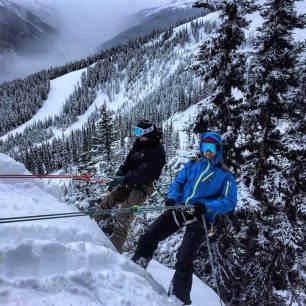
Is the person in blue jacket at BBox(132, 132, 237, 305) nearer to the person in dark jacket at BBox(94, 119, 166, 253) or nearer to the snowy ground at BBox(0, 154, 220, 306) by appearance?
the snowy ground at BBox(0, 154, 220, 306)

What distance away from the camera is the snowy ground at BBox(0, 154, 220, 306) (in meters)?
4.46

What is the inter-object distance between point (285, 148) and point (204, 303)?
708 cm

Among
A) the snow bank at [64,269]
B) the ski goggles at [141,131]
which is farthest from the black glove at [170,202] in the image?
the ski goggles at [141,131]

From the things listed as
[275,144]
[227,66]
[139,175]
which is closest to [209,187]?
[139,175]

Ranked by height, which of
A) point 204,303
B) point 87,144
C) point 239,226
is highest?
point 204,303

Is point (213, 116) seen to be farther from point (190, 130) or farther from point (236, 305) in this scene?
point (236, 305)

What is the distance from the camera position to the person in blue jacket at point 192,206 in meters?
5.97

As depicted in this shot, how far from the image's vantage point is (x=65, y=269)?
5070 millimetres

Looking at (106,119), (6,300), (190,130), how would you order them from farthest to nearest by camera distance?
(106,119) < (190,130) < (6,300)

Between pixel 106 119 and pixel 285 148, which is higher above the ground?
pixel 285 148

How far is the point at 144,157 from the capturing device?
7.71 metres

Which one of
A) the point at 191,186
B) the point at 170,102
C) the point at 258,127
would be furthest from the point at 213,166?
the point at 170,102

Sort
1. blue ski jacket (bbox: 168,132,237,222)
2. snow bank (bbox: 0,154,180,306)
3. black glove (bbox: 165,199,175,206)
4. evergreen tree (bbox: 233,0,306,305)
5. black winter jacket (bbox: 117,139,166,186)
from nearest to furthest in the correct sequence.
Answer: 1. snow bank (bbox: 0,154,180,306)
2. blue ski jacket (bbox: 168,132,237,222)
3. black glove (bbox: 165,199,175,206)
4. black winter jacket (bbox: 117,139,166,186)
5. evergreen tree (bbox: 233,0,306,305)

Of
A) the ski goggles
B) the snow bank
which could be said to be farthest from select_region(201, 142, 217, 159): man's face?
the snow bank
